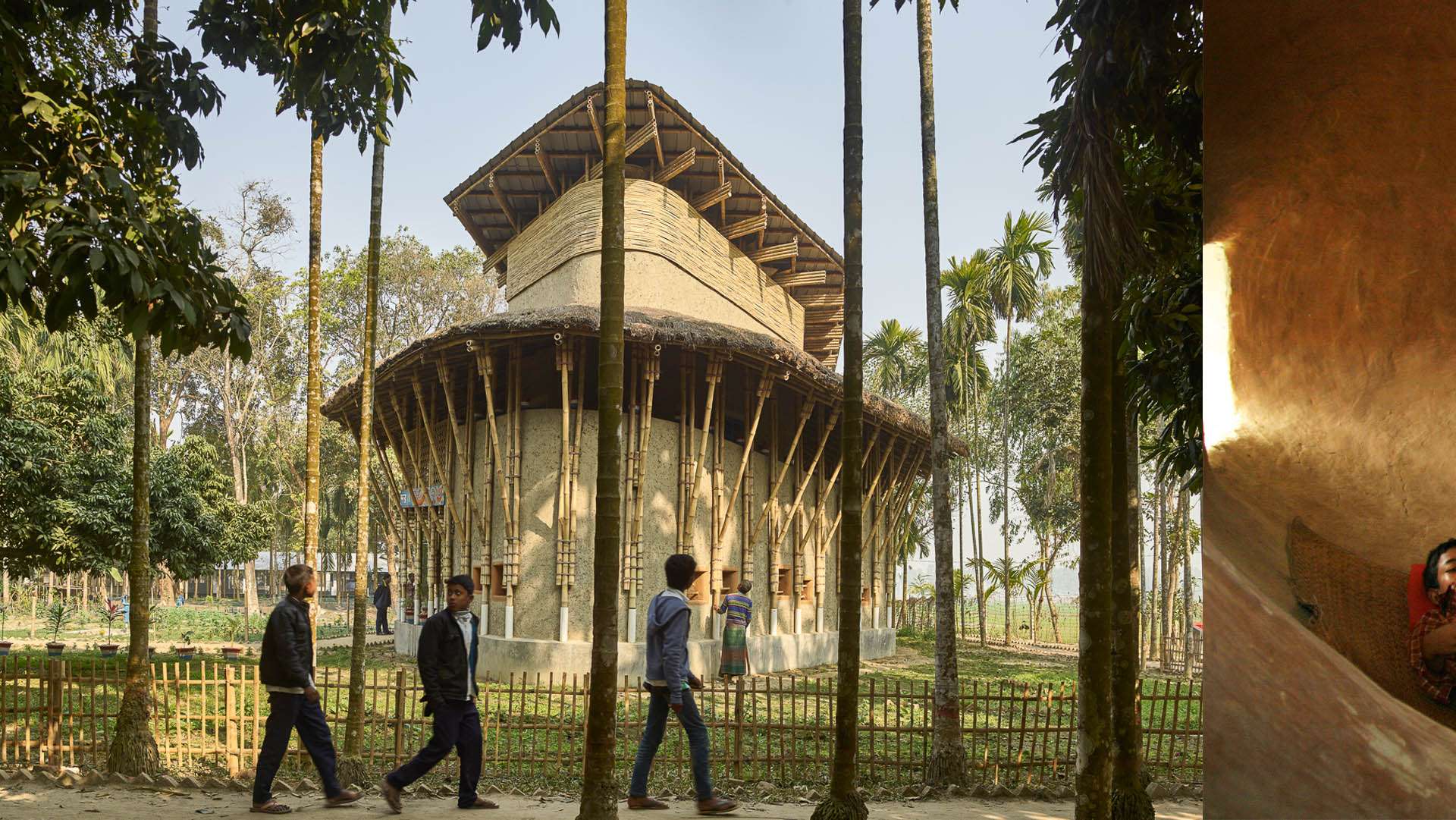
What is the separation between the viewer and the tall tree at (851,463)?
6.06 m

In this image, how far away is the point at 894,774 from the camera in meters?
8.31

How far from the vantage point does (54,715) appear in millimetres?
7902

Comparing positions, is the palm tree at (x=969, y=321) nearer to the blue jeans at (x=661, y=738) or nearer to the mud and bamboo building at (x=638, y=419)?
the mud and bamboo building at (x=638, y=419)

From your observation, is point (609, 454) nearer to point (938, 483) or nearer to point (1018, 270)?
point (938, 483)

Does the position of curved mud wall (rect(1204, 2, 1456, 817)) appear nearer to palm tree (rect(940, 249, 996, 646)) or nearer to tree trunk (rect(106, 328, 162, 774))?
tree trunk (rect(106, 328, 162, 774))

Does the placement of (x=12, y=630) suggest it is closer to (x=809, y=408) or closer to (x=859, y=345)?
(x=809, y=408)

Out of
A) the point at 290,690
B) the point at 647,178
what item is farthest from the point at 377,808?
the point at 647,178

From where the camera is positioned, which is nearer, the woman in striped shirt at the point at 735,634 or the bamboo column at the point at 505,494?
the woman in striped shirt at the point at 735,634

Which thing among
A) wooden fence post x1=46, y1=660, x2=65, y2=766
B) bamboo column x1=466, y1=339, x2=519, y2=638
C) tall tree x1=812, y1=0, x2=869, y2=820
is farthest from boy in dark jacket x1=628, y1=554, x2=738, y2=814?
bamboo column x1=466, y1=339, x2=519, y2=638

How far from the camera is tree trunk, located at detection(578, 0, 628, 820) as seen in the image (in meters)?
5.21

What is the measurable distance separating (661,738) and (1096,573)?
3.18 meters

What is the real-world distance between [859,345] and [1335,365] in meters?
2.96

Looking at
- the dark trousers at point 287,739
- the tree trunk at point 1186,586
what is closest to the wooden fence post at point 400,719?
the dark trousers at point 287,739

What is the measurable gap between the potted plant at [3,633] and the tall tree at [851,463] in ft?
23.6
